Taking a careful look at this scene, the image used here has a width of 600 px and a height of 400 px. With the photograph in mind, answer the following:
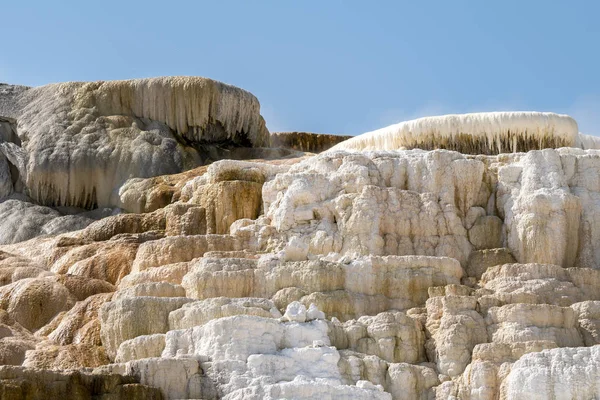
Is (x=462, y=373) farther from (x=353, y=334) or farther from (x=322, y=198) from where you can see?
(x=322, y=198)

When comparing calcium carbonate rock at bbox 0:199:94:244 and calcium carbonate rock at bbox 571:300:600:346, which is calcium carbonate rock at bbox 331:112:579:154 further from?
calcium carbonate rock at bbox 571:300:600:346

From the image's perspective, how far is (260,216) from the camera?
33.9 metres

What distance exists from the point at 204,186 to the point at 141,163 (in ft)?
21.5

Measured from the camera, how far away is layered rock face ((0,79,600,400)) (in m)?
25.0

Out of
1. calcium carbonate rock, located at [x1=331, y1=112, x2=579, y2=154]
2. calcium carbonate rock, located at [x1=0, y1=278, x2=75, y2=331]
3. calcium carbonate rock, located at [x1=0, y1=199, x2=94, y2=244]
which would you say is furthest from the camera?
calcium carbonate rock, located at [x1=0, y1=199, x2=94, y2=244]

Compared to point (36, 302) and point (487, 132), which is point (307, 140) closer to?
point (487, 132)

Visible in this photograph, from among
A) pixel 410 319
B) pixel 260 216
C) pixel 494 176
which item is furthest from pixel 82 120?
pixel 410 319

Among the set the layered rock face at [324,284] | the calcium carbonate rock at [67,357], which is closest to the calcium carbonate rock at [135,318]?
the layered rock face at [324,284]

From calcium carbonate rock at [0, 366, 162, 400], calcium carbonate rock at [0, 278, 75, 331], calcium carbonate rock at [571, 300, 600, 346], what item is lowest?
calcium carbonate rock at [0, 366, 162, 400]

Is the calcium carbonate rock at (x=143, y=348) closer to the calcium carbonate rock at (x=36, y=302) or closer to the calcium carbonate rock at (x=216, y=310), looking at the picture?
the calcium carbonate rock at (x=216, y=310)

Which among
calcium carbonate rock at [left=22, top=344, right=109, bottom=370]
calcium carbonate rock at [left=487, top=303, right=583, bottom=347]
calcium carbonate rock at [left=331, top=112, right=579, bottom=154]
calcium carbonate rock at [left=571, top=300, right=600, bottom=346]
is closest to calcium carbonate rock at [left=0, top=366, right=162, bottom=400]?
calcium carbonate rock at [left=22, top=344, right=109, bottom=370]

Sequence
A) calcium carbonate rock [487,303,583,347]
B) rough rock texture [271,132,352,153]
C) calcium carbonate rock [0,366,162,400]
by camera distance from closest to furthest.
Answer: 1. calcium carbonate rock [0,366,162,400]
2. calcium carbonate rock [487,303,583,347]
3. rough rock texture [271,132,352,153]

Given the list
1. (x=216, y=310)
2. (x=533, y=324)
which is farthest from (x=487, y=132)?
(x=216, y=310)

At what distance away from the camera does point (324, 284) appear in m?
29.0
